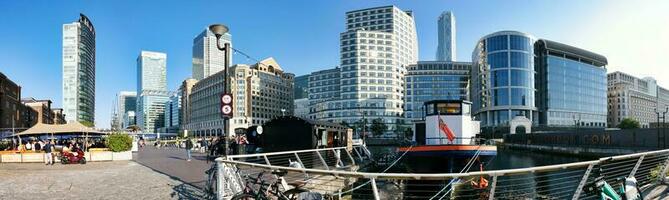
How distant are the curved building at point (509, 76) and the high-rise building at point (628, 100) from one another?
2889 inches

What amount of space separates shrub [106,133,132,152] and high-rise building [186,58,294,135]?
117m

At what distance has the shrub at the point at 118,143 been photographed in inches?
1043

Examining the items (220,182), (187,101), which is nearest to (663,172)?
(220,182)

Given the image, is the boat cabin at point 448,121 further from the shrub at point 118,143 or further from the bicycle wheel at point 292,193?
the shrub at point 118,143

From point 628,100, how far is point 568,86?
56460 mm

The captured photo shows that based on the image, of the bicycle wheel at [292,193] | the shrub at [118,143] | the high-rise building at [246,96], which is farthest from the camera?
the high-rise building at [246,96]

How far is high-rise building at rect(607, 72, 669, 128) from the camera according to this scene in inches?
6501

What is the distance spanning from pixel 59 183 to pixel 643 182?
16682 millimetres

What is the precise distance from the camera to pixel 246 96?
154625 millimetres

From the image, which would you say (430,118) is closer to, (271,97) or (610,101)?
(271,97)

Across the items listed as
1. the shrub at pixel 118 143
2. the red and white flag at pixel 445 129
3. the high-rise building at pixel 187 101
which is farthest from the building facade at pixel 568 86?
the high-rise building at pixel 187 101

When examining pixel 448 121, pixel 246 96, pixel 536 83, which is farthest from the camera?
pixel 246 96

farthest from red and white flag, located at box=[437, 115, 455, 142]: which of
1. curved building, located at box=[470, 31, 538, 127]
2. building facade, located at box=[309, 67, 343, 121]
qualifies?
building facade, located at box=[309, 67, 343, 121]

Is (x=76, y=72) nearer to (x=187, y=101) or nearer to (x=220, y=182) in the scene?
(x=187, y=101)
